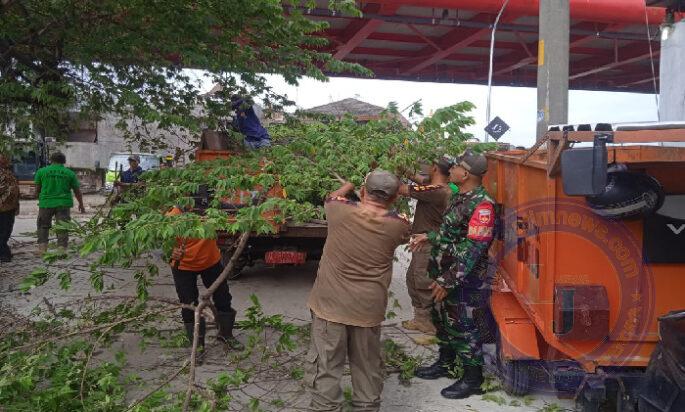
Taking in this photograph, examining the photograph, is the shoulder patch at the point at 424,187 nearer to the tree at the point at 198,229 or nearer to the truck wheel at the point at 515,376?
the tree at the point at 198,229

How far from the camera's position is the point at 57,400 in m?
3.52

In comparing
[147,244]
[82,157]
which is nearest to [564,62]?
[147,244]

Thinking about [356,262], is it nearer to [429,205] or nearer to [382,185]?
[382,185]

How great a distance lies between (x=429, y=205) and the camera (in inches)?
221

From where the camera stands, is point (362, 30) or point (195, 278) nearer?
point (195, 278)

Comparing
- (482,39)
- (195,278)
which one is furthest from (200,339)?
(482,39)

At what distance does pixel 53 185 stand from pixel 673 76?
8.78 meters

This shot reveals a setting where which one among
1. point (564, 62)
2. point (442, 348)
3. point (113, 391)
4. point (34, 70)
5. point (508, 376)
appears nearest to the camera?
point (113, 391)

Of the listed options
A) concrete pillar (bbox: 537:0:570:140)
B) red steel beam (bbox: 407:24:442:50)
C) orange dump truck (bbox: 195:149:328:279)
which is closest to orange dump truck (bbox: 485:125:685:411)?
orange dump truck (bbox: 195:149:328:279)

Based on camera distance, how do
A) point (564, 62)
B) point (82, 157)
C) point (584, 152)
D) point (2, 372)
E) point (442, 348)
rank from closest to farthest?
point (584, 152)
point (2, 372)
point (442, 348)
point (564, 62)
point (82, 157)

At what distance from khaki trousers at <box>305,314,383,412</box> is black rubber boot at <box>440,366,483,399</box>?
0.92 m

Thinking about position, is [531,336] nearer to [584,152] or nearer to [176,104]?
[584,152]

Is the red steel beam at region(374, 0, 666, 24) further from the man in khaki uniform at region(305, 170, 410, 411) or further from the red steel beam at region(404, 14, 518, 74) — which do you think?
the man in khaki uniform at region(305, 170, 410, 411)

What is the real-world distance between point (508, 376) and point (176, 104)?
4.18 m
